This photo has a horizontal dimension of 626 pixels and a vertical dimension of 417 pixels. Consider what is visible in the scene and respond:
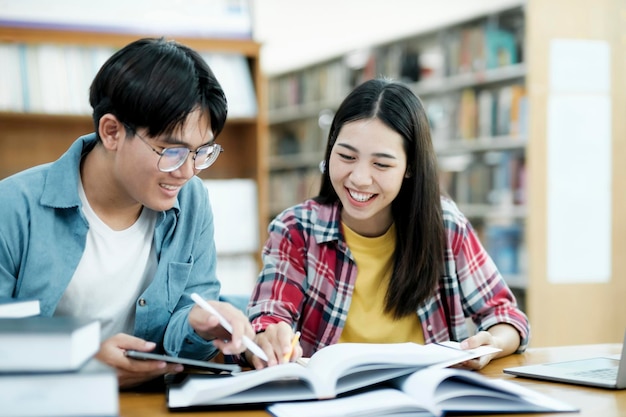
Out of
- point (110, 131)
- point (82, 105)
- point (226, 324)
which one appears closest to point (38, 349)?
point (226, 324)

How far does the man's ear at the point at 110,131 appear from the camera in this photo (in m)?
1.35

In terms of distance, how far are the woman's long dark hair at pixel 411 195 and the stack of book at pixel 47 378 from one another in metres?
0.93

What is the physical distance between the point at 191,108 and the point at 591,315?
3.36m

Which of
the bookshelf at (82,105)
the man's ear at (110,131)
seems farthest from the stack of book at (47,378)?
the bookshelf at (82,105)

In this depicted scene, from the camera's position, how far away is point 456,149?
4.63 metres

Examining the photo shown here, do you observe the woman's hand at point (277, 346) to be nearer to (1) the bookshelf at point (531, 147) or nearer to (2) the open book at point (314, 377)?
(2) the open book at point (314, 377)

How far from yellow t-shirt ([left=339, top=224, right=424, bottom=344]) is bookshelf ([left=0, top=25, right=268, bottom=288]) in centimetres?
137

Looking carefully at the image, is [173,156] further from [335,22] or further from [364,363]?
[335,22]

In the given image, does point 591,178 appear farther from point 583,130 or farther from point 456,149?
point 456,149

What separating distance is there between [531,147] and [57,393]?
3.50m

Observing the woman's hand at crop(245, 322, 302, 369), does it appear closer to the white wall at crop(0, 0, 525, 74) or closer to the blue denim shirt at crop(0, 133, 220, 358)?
the blue denim shirt at crop(0, 133, 220, 358)

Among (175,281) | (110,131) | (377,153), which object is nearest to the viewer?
(110,131)

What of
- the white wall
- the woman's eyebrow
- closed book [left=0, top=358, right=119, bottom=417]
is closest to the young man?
closed book [left=0, top=358, right=119, bottom=417]

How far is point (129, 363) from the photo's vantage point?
1.16 m
